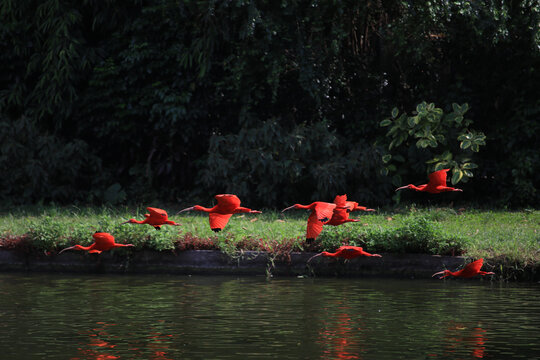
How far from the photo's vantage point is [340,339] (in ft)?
18.0

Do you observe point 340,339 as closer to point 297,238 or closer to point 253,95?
point 297,238

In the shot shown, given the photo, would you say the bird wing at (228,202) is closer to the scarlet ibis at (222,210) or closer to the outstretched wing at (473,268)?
the scarlet ibis at (222,210)

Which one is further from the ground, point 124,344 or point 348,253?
point 348,253

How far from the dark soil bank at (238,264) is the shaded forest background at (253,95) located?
4398 mm

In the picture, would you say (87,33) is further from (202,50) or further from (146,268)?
(146,268)

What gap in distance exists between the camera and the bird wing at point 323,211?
21.7 ft

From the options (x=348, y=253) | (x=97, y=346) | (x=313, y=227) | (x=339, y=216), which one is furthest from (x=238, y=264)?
(x=97, y=346)

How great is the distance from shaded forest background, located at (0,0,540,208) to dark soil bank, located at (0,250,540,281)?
14.4 ft

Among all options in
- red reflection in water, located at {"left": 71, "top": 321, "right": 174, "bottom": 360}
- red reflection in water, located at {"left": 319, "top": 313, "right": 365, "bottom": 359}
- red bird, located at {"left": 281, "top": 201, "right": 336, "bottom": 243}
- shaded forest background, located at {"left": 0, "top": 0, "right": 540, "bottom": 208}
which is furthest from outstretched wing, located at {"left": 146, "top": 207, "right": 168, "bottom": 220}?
shaded forest background, located at {"left": 0, "top": 0, "right": 540, "bottom": 208}

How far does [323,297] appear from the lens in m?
7.41

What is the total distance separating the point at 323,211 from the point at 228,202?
799 mm

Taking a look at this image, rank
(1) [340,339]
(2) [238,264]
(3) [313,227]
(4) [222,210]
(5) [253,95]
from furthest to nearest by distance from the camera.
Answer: (5) [253,95] < (2) [238,264] < (3) [313,227] < (4) [222,210] < (1) [340,339]

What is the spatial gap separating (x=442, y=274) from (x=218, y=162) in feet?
19.4

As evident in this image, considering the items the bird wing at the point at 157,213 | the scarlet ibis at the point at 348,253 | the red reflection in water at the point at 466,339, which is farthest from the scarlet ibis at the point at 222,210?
the red reflection in water at the point at 466,339
